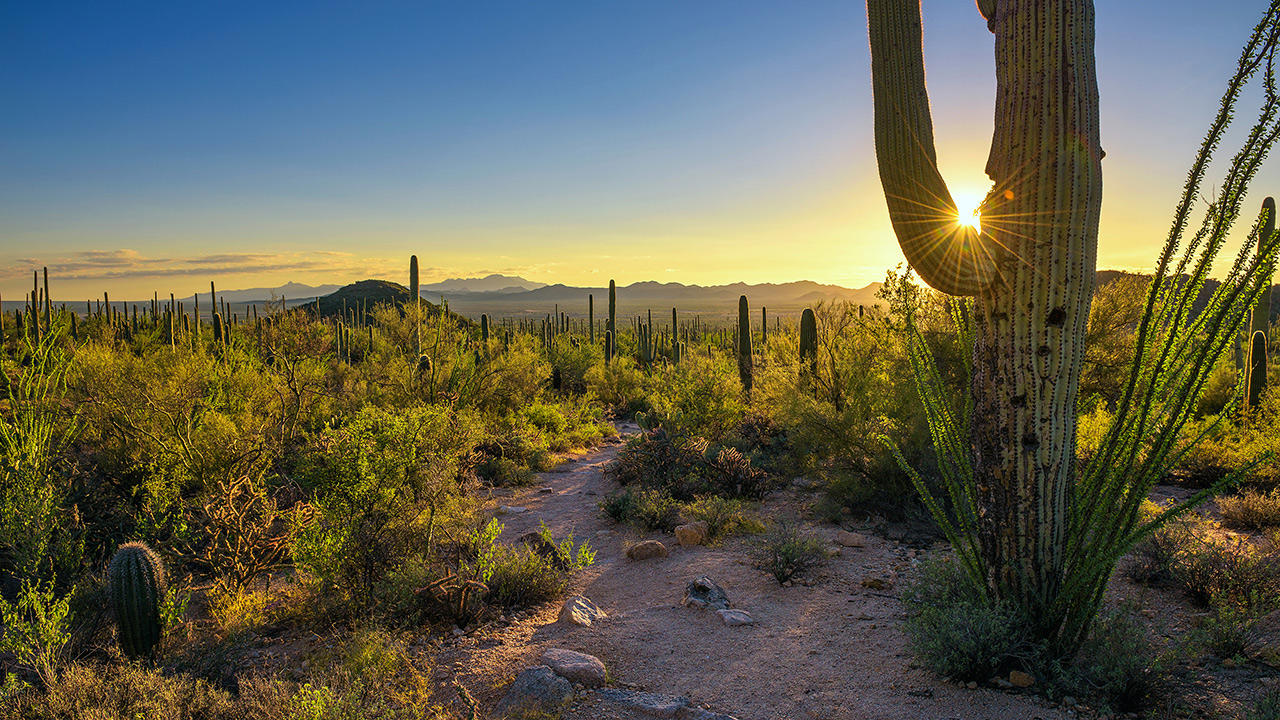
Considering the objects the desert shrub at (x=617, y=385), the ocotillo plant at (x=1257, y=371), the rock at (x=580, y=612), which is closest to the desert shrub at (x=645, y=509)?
the rock at (x=580, y=612)

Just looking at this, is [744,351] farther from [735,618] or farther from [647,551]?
[735,618]

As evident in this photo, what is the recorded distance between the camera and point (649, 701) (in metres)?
3.67

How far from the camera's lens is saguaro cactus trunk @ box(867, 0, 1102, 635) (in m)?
3.20

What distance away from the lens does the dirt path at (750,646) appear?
3543mm

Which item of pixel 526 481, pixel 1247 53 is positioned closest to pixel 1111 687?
pixel 1247 53

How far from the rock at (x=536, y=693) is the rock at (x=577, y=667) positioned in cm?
8

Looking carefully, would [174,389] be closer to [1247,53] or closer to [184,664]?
[184,664]

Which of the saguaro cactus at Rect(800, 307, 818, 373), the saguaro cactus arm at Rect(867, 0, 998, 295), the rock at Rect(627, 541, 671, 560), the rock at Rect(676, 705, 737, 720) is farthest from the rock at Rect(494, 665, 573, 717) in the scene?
the saguaro cactus at Rect(800, 307, 818, 373)

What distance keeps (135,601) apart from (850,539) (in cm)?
626

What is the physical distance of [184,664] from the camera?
13.3 ft

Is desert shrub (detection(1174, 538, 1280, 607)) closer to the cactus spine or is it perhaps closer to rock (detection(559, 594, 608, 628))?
rock (detection(559, 594, 608, 628))

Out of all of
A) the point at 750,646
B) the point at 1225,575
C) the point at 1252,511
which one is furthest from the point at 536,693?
the point at 1252,511

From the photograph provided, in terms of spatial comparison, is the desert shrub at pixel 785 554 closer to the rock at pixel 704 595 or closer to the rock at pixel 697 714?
the rock at pixel 704 595

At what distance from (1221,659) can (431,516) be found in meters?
5.52
